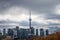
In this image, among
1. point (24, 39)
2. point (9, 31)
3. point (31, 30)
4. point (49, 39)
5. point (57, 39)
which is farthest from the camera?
point (9, 31)

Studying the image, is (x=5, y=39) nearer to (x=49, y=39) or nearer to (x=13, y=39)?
(x=13, y=39)

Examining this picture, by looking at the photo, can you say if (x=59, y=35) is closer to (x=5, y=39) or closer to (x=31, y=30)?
(x=5, y=39)

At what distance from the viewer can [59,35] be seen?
111 feet

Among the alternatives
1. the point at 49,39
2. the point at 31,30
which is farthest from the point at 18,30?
the point at 49,39

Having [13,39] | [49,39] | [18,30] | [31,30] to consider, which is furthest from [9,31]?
[49,39]

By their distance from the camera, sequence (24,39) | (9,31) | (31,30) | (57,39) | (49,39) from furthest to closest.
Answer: (9,31), (31,30), (24,39), (49,39), (57,39)

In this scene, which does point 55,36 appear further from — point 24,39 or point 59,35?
point 24,39

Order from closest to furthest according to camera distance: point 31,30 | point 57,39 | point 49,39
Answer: point 57,39 < point 49,39 < point 31,30

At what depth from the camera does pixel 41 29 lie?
62188 mm

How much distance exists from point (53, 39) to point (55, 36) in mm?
863

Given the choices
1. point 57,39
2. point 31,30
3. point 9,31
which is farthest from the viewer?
point 9,31

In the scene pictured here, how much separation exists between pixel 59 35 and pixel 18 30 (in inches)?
1351

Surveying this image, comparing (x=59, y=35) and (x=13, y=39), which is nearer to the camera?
(x=59, y=35)

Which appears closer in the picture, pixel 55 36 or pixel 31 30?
pixel 55 36
